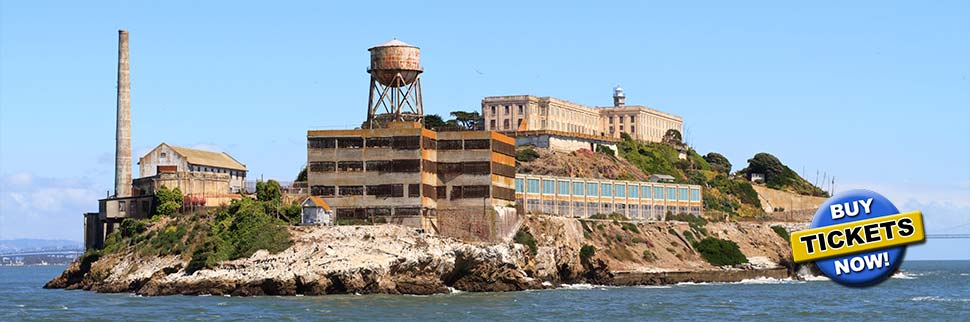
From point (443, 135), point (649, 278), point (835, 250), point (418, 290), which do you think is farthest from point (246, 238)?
point (835, 250)

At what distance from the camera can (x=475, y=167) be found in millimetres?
115875

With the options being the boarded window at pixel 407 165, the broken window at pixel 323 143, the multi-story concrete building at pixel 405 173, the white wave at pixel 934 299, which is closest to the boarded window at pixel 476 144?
the multi-story concrete building at pixel 405 173

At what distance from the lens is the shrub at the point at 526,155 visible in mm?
169000

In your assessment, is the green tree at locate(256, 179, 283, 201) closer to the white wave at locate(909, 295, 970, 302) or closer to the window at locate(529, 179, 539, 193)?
the window at locate(529, 179, 539, 193)

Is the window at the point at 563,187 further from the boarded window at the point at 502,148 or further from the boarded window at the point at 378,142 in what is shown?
the boarded window at the point at 378,142

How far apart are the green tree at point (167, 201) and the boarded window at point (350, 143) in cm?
1431

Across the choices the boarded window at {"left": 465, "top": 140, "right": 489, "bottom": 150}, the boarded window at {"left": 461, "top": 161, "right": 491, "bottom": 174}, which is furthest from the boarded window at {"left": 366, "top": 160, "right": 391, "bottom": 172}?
the boarded window at {"left": 465, "top": 140, "right": 489, "bottom": 150}

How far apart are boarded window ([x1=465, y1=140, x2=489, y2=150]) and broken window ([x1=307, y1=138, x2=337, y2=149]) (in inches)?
423

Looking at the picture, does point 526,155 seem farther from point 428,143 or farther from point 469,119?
point 428,143

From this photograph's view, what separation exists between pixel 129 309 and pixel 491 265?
30.8m

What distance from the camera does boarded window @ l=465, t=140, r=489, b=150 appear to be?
116m

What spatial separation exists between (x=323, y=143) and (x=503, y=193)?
1567cm

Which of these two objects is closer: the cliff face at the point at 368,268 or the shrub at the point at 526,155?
the cliff face at the point at 368,268

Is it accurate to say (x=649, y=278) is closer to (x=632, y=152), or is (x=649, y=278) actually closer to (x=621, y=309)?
(x=621, y=309)
